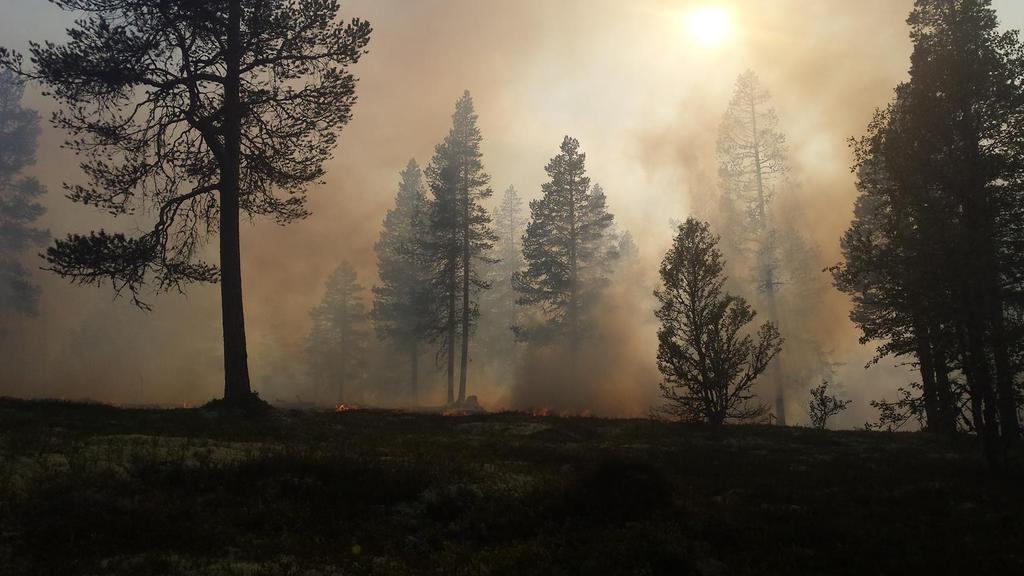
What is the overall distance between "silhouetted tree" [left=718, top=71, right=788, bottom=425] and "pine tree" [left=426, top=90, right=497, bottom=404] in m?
17.2

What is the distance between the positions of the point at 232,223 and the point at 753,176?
3459cm

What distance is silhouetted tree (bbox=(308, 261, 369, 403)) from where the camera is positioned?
5991cm

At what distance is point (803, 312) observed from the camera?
132 feet

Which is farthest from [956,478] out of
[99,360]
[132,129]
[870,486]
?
[99,360]

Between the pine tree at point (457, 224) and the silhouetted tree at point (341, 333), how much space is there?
21733 millimetres

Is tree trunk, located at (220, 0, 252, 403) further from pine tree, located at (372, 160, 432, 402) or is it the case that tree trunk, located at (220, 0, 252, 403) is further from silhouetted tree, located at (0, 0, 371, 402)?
Result: pine tree, located at (372, 160, 432, 402)

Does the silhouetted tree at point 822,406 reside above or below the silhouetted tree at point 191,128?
below

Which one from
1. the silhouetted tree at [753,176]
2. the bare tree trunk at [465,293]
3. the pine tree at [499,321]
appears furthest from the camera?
the pine tree at [499,321]

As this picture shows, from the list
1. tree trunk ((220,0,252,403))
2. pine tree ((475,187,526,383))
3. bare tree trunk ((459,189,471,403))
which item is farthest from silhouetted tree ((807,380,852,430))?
pine tree ((475,187,526,383))

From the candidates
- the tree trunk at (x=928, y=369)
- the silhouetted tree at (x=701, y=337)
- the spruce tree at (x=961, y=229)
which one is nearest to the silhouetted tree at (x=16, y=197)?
the silhouetted tree at (x=701, y=337)

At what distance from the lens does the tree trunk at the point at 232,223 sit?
16547 mm

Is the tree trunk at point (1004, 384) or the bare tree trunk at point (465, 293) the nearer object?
the tree trunk at point (1004, 384)

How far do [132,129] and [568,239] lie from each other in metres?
29.2

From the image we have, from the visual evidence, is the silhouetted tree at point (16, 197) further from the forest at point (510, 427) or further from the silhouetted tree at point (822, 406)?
the silhouetted tree at point (822, 406)
